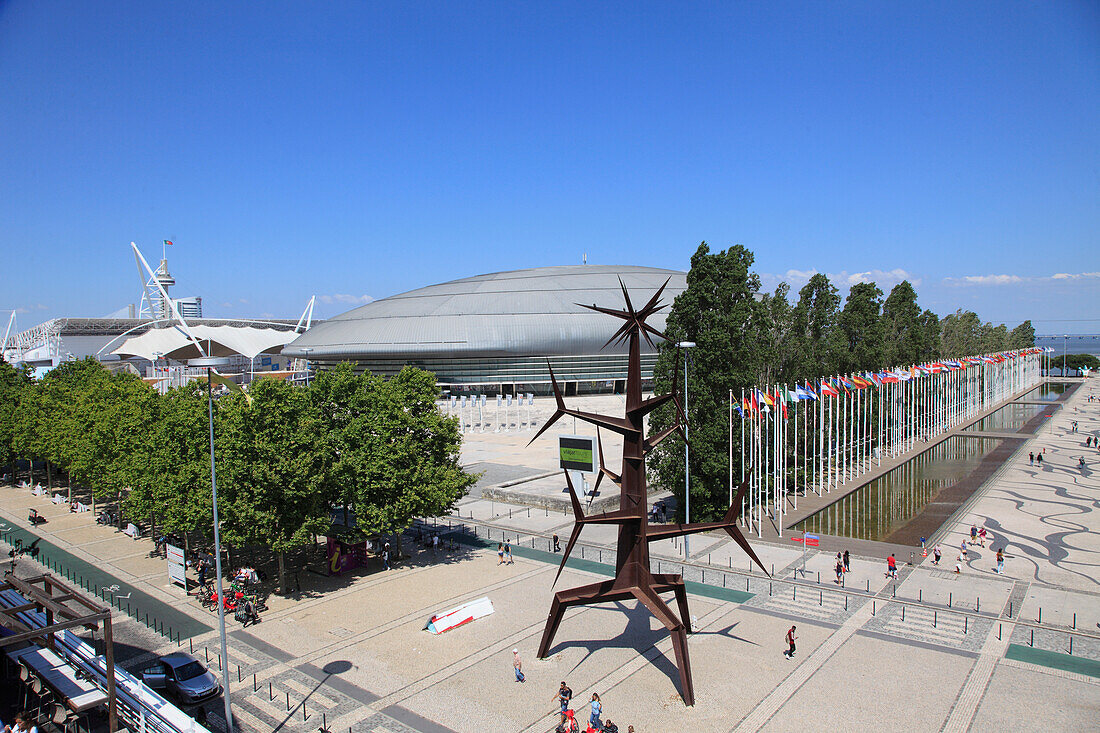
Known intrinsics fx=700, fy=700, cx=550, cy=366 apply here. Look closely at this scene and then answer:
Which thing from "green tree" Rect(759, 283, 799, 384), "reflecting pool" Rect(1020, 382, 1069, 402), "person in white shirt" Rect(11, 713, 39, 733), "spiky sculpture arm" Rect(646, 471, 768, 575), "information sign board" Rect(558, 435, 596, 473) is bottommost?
"person in white shirt" Rect(11, 713, 39, 733)

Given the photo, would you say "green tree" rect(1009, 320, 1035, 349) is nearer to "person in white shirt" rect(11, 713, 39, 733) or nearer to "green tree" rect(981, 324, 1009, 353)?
"green tree" rect(981, 324, 1009, 353)

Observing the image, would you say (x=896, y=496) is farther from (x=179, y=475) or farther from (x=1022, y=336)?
(x=1022, y=336)

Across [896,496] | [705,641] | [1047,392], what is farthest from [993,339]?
[705,641]

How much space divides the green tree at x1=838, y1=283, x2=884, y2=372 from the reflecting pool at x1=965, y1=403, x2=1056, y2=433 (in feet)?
79.3

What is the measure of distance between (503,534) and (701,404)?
13233mm

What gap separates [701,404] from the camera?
38219 millimetres

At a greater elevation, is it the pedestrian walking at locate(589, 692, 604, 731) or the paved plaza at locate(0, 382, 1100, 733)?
the pedestrian walking at locate(589, 692, 604, 731)

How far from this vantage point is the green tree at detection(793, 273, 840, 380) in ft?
185

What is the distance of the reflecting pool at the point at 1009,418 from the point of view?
80688 mm

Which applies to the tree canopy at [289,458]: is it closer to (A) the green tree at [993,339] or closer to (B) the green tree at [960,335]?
(B) the green tree at [960,335]

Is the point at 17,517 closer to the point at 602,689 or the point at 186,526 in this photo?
the point at 186,526

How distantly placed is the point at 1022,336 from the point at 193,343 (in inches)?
6226

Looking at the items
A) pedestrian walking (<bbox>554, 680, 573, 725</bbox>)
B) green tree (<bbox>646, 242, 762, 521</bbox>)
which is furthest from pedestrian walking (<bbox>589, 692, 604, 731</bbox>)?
green tree (<bbox>646, 242, 762, 521</bbox>)

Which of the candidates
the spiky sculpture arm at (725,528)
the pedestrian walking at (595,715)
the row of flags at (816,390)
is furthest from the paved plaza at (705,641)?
the row of flags at (816,390)
